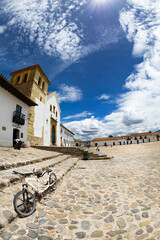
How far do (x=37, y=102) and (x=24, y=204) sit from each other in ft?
52.4

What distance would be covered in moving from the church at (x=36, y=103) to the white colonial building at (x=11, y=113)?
1.09m

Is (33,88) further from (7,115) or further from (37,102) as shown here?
(7,115)

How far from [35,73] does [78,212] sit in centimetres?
1814

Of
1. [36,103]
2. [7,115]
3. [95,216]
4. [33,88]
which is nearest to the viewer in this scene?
[95,216]

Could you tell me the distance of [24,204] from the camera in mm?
2285

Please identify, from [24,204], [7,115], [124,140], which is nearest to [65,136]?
[7,115]

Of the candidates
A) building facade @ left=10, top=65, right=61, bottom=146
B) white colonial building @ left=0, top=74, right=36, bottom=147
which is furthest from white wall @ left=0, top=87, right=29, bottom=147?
building facade @ left=10, top=65, right=61, bottom=146

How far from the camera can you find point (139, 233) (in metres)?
1.88

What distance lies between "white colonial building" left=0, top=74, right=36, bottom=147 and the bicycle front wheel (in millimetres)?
9802

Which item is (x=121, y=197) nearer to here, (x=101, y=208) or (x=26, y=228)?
(x=101, y=208)

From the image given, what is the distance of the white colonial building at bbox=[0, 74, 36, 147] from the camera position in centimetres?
1054

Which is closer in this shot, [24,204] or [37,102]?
[24,204]

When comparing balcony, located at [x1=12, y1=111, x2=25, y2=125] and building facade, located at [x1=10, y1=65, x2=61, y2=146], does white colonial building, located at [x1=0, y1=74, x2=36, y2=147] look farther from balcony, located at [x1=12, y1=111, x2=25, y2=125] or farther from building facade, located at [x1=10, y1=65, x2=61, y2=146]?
building facade, located at [x1=10, y1=65, x2=61, y2=146]

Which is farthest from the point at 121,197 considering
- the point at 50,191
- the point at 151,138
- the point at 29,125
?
the point at 151,138
